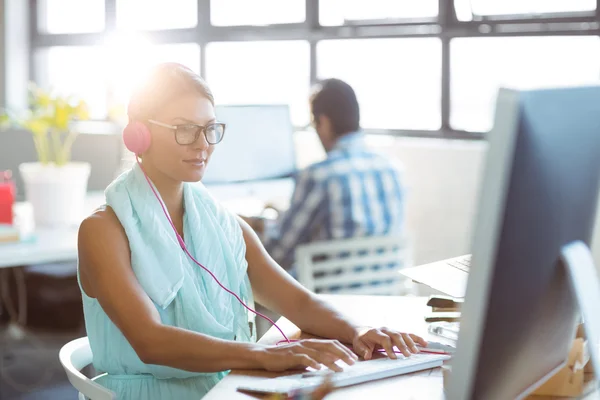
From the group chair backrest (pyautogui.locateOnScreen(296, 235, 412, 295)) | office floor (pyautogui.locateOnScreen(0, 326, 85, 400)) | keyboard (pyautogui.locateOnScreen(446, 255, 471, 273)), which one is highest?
keyboard (pyautogui.locateOnScreen(446, 255, 471, 273))

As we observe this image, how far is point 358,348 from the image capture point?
4.69ft

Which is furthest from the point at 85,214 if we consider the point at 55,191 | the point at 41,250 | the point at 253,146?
the point at 253,146

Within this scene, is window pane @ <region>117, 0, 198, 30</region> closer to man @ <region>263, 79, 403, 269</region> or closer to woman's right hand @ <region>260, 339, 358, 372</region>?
man @ <region>263, 79, 403, 269</region>

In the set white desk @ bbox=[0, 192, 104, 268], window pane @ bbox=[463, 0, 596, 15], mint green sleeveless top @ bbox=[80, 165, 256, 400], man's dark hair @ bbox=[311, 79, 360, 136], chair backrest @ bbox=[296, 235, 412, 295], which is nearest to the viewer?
mint green sleeveless top @ bbox=[80, 165, 256, 400]

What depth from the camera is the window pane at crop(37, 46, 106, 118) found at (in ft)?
17.1

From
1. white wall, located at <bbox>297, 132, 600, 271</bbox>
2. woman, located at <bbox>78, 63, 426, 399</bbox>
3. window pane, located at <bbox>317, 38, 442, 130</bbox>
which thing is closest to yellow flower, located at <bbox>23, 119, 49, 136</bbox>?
woman, located at <bbox>78, 63, 426, 399</bbox>

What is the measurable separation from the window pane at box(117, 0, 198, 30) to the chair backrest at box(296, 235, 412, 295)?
2293 millimetres

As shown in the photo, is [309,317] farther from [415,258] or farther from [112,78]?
[112,78]

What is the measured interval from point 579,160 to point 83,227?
891 mm

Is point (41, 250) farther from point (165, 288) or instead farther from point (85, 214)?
point (165, 288)

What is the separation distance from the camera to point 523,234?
84 cm

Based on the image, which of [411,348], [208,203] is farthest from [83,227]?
[411,348]

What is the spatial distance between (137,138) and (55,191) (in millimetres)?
1533

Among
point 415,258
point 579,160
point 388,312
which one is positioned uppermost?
point 579,160
